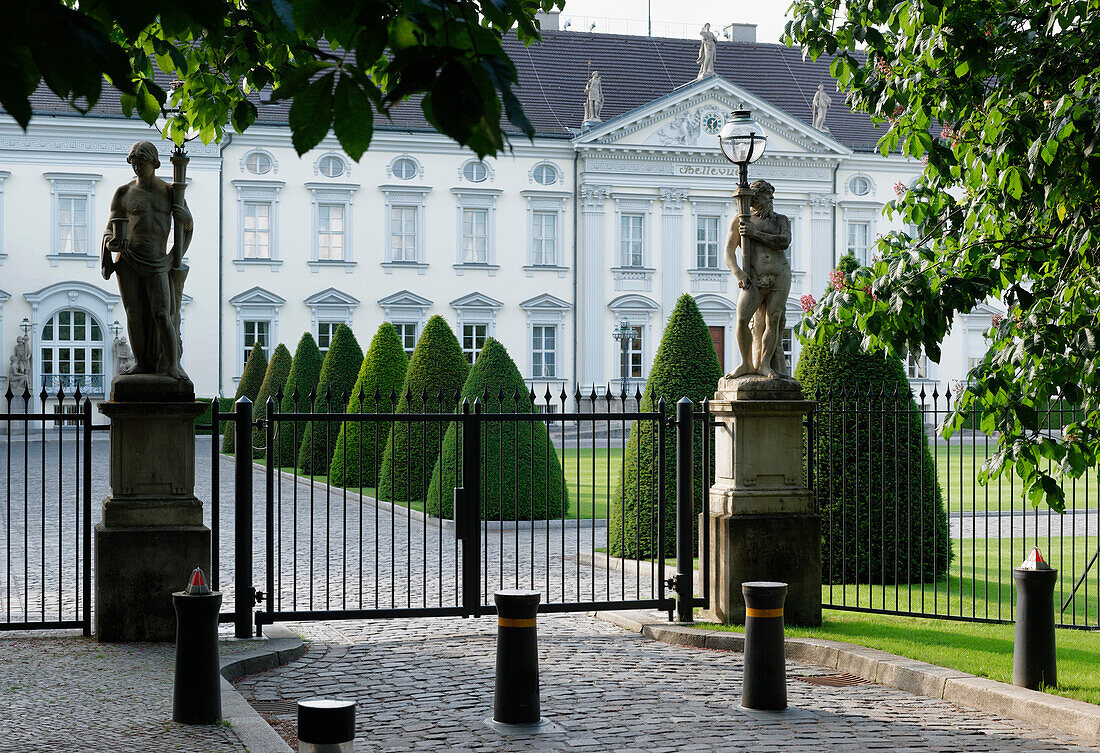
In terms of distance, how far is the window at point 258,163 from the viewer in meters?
40.8

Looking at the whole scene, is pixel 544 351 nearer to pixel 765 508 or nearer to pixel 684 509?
pixel 684 509

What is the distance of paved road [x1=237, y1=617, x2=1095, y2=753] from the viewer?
575cm

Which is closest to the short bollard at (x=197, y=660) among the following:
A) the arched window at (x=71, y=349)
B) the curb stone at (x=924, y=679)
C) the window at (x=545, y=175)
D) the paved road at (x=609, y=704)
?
the paved road at (x=609, y=704)

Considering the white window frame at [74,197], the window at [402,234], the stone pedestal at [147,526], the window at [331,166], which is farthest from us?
the window at [402,234]

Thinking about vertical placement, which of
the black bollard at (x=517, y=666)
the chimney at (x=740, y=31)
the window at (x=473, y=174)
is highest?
the chimney at (x=740, y=31)

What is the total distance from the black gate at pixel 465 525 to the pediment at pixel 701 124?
22885mm

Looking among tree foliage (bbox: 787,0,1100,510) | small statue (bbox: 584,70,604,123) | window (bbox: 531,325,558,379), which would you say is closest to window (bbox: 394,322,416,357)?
window (bbox: 531,325,558,379)

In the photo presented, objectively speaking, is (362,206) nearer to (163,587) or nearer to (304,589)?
(304,589)

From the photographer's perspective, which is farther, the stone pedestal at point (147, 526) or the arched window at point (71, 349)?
the arched window at point (71, 349)

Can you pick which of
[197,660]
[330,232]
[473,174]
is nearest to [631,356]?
[473,174]

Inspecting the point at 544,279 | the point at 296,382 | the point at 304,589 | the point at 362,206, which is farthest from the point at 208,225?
the point at 304,589

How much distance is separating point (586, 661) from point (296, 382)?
2090cm

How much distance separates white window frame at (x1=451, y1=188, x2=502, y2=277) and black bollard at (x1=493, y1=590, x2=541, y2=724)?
37.2 m

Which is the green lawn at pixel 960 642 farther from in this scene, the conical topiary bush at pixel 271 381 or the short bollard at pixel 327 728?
the conical topiary bush at pixel 271 381
